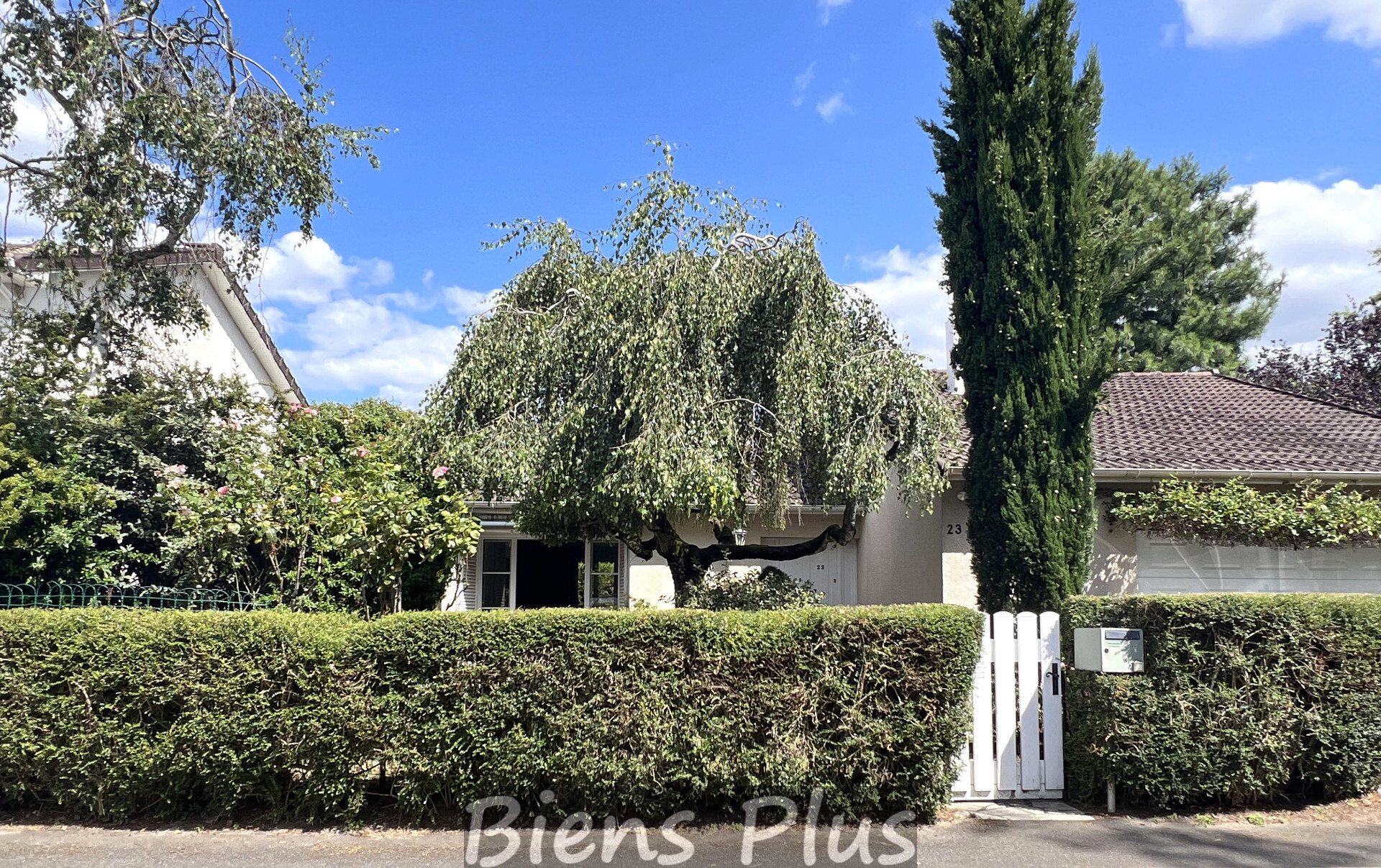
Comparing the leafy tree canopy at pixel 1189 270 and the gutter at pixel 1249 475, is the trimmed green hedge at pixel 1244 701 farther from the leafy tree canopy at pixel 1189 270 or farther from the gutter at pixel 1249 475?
the leafy tree canopy at pixel 1189 270

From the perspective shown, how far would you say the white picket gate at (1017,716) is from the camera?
641cm

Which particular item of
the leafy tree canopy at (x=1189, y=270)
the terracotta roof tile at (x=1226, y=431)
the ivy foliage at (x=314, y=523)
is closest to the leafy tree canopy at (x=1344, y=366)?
the leafy tree canopy at (x=1189, y=270)

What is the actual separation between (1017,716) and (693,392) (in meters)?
3.48

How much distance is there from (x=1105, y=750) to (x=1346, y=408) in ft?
32.4

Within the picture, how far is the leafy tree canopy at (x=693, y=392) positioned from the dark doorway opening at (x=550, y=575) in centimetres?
724

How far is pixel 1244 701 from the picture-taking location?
605cm

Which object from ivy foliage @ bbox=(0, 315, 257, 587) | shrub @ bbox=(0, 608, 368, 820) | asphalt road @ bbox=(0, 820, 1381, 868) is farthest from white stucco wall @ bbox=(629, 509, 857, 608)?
shrub @ bbox=(0, 608, 368, 820)

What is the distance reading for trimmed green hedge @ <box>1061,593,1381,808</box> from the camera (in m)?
6.05

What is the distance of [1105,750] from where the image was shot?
617 centimetres

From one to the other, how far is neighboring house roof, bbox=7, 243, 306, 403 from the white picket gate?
904 centimetres

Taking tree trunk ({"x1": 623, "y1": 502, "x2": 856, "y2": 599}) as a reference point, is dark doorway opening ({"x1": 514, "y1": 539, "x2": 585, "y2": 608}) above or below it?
below

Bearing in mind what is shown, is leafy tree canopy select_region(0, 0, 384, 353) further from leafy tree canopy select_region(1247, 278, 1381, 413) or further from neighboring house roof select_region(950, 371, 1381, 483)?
leafy tree canopy select_region(1247, 278, 1381, 413)

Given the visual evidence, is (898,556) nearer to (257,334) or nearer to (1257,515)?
(1257,515)

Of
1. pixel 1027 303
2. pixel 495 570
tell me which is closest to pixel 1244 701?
pixel 1027 303
